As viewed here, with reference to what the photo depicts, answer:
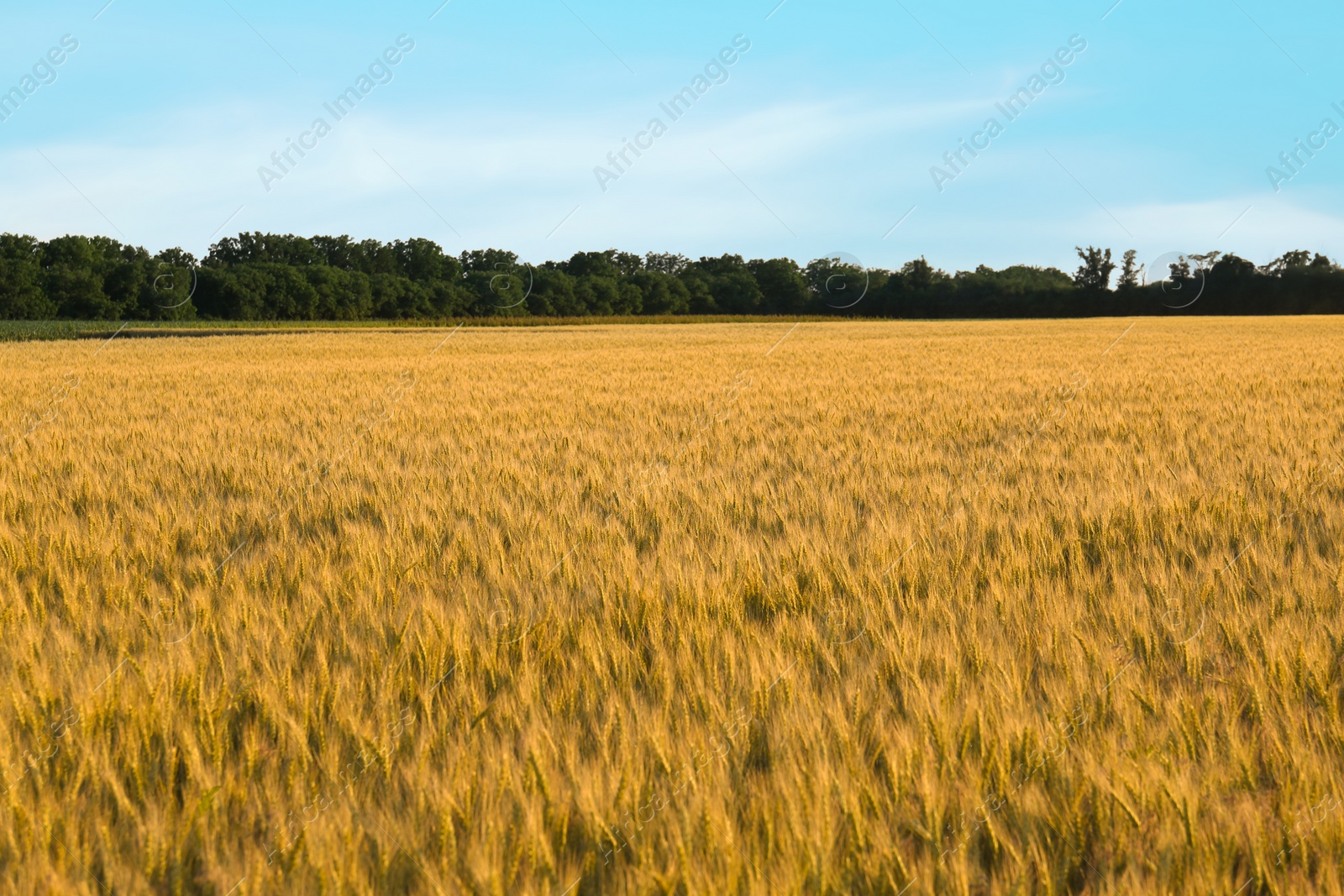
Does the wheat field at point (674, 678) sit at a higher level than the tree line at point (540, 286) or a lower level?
lower

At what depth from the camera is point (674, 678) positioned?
2.07 m

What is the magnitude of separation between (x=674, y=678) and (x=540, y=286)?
8496 cm

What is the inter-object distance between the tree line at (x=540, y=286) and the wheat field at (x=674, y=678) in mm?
76410

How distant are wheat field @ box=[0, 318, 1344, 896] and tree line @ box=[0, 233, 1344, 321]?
76410 millimetres

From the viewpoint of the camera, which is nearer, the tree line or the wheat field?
the wheat field

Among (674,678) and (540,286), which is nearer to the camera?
(674,678)

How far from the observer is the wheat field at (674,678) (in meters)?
1.43

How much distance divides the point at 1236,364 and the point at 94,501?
662 inches

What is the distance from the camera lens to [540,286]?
277 feet

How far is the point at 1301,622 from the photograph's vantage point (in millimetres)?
2426

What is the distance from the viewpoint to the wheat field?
1.43 metres

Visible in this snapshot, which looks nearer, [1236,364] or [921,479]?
[921,479]

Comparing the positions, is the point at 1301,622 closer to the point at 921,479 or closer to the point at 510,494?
the point at 921,479

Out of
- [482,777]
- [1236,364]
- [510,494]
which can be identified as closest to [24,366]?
[510,494]
